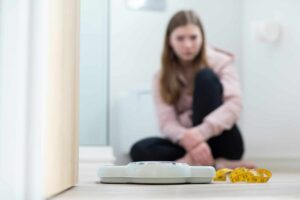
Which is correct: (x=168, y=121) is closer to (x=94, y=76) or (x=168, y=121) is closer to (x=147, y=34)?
(x=94, y=76)

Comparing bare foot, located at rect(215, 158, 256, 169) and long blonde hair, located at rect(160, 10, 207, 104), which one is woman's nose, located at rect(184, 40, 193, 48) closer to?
long blonde hair, located at rect(160, 10, 207, 104)

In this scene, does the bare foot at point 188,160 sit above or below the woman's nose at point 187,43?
below

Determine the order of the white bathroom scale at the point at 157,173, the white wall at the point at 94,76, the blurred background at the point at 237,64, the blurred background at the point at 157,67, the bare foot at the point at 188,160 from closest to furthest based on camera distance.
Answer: the white bathroom scale at the point at 157,173 → the bare foot at the point at 188,160 → the white wall at the point at 94,76 → the blurred background at the point at 157,67 → the blurred background at the point at 237,64

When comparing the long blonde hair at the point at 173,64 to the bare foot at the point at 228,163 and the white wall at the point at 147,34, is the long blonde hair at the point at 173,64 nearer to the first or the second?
the bare foot at the point at 228,163

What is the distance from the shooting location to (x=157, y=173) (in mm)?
547

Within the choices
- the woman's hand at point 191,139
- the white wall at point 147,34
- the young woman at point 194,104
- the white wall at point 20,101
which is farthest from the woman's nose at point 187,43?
the white wall at point 20,101

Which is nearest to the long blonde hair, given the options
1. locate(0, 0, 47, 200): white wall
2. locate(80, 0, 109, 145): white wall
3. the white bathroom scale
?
locate(80, 0, 109, 145): white wall

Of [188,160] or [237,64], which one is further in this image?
[237,64]

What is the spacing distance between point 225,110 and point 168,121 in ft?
0.68

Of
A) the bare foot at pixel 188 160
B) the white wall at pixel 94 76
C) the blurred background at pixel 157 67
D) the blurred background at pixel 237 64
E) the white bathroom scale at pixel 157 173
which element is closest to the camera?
the white bathroom scale at pixel 157 173

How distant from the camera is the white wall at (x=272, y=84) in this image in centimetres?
220

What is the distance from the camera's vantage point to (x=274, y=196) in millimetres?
412

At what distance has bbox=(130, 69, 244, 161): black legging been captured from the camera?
1.62 metres

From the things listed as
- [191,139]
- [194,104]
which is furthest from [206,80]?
[191,139]
